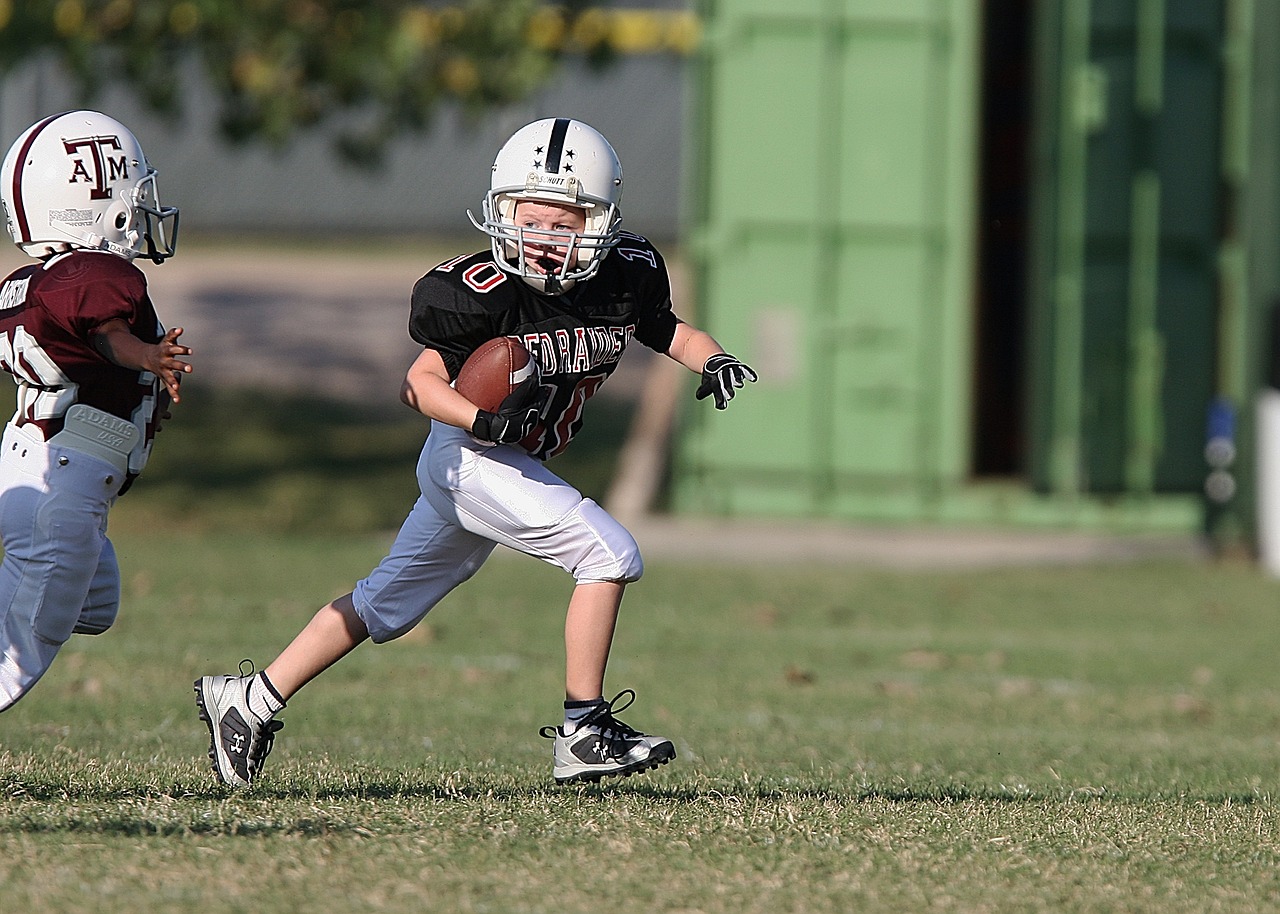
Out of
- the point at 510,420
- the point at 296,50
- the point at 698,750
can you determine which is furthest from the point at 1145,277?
the point at 510,420

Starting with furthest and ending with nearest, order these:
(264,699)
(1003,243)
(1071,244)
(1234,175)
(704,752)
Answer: (1003,243)
(1234,175)
(1071,244)
(704,752)
(264,699)

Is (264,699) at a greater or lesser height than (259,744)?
greater

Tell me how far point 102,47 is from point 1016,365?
674 centimetres

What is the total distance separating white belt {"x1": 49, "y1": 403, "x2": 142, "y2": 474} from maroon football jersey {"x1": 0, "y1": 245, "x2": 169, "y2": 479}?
0.06ft

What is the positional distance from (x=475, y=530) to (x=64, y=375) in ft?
3.43

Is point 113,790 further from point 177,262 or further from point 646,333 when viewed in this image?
point 177,262

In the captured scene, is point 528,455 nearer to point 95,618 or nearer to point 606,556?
point 606,556

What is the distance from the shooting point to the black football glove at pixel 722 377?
181 inches

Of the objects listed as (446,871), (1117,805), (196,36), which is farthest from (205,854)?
(196,36)

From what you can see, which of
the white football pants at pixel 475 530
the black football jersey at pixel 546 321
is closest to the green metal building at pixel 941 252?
the black football jersey at pixel 546 321

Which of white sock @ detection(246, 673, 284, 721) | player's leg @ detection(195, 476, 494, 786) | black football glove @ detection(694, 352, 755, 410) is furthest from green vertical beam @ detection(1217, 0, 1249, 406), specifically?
white sock @ detection(246, 673, 284, 721)

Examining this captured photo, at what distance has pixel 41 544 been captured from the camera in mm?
4484

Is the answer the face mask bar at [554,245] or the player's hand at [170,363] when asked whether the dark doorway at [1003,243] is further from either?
the player's hand at [170,363]

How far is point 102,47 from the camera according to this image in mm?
12328
